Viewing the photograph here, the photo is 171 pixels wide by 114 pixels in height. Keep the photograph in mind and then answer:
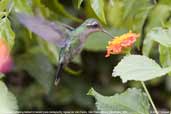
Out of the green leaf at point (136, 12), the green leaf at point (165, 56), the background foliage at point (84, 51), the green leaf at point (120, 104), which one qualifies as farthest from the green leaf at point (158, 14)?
the green leaf at point (120, 104)

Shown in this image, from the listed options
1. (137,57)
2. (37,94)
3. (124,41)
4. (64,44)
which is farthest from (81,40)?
(37,94)

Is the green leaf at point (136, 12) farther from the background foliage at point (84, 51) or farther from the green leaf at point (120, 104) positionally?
the green leaf at point (120, 104)

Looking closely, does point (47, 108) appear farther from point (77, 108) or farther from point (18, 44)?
point (18, 44)

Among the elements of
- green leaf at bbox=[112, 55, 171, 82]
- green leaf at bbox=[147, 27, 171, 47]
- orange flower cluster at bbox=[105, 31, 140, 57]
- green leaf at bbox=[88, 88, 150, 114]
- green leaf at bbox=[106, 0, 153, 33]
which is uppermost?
green leaf at bbox=[112, 55, 171, 82]

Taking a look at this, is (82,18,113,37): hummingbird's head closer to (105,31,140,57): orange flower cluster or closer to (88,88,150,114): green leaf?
(105,31,140,57): orange flower cluster

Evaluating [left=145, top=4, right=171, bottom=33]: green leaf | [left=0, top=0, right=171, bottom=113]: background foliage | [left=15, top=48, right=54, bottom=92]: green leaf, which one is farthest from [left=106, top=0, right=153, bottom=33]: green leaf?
[left=15, top=48, right=54, bottom=92]: green leaf
